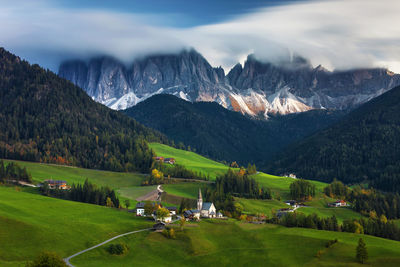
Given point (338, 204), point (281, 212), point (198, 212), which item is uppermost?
point (198, 212)

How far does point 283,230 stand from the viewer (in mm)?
117938

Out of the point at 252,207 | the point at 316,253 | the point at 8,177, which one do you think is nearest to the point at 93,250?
the point at 316,253

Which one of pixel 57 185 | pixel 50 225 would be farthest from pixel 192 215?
pixel 57 185

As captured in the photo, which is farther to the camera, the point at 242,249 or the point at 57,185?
the point at 57,185

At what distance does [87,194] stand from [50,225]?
5082 centimetres

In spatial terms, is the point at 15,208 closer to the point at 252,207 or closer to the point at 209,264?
the point at 209,264

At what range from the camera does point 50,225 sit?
10819cm

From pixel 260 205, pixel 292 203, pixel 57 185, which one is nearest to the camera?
pixel 57 185

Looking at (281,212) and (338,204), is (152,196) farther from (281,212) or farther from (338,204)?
(338,204)

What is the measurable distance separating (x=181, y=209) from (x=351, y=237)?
54.0m

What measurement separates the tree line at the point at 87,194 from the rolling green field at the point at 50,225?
45.6ft

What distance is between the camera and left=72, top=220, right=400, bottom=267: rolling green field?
305 feet

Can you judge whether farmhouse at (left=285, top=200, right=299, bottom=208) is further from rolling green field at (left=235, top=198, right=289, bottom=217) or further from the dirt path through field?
the dirt path through field

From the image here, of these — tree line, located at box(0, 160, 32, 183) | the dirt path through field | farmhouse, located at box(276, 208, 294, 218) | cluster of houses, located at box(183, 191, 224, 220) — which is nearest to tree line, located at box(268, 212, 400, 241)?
cluster of houses, located at box(183, 191, 224, 220)
